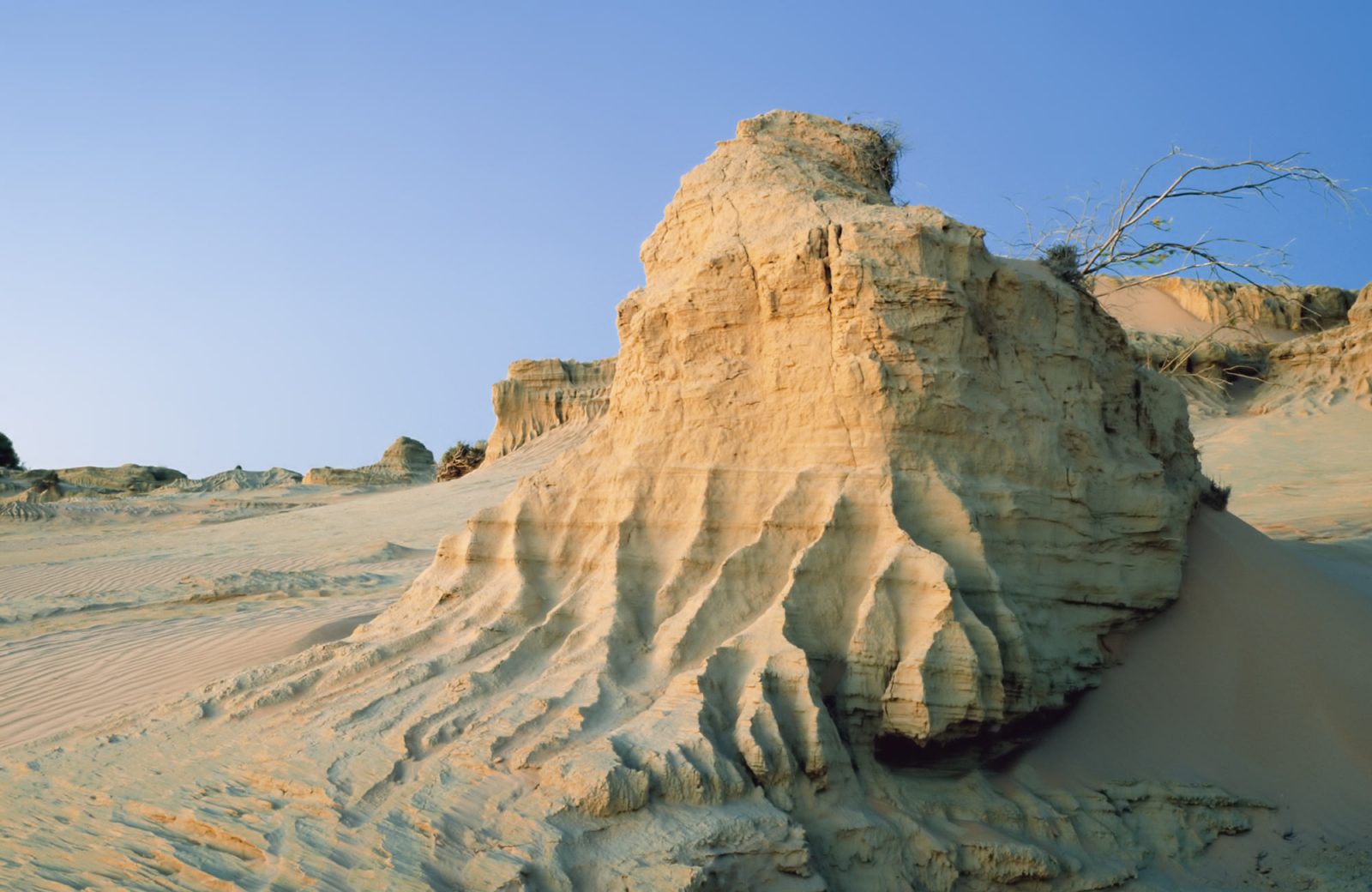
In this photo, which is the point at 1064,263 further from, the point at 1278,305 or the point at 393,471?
the point at 393,471

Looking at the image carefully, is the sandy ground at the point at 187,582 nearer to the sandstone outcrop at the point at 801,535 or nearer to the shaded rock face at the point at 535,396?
the shaded rock face at the point at 535,396

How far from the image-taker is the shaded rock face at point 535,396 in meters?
27.5

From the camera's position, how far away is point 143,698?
691cm

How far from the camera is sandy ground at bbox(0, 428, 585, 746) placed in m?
7.62

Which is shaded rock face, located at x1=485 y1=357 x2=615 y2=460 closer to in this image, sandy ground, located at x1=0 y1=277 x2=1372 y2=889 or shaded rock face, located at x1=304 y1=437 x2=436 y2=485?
shaded rock face, located at x1=304 y1=437 x2=436 y2=485

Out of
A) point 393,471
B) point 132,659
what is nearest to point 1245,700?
point 132,659

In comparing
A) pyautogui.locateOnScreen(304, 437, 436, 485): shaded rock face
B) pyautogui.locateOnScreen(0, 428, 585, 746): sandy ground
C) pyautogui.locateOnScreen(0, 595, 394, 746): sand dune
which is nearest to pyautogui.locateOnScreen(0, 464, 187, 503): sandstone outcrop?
pyautogui.locateOnScreen(0, 428, 585, 746): sandy ground

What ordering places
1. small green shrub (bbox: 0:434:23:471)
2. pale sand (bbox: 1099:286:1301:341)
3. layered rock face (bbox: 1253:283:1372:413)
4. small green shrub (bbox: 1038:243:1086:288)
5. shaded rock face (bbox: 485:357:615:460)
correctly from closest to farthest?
small green shrub (bbox: 1038:243:1086:288) < layered rock face (bbox: 1253:283:1372:413) < shaded rock face (bbox: 485:357:615:460) < pale sand (bbox: 1099:286:1301:341) < small green shrub (bbox: 0:434:23:471)

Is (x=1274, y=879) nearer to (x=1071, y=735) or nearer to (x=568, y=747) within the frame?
(x=1071, y=735)

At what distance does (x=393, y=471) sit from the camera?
3506cm

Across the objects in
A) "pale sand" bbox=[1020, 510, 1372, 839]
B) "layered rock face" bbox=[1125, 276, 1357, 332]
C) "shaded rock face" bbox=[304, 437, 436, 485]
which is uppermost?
"layered rock face" bbox=[1125, 276, 1357, 332]

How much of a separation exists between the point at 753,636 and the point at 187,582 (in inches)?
451

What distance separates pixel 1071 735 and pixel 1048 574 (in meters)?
0.89

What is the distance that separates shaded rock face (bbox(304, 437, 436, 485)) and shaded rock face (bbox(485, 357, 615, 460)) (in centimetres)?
677
